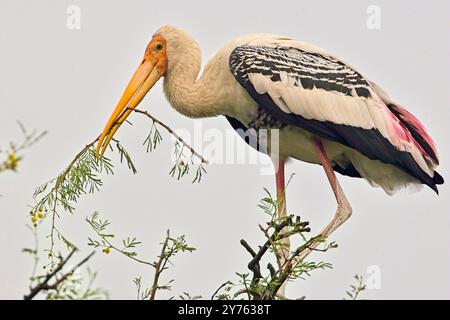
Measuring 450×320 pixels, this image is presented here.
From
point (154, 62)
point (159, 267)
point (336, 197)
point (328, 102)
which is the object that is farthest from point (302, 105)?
point (159, 267)

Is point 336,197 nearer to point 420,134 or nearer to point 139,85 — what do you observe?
point 420,134

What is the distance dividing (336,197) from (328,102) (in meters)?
0.82

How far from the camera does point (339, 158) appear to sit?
7.90m

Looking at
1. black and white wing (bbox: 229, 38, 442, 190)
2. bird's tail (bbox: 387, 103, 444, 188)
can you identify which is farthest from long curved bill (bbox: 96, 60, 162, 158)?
bird's tail (bbox: 387, 103, 444, 188)

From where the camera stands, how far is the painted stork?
287 inches

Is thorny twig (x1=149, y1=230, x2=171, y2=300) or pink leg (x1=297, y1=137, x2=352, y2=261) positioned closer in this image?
thorny twig (x1=149, y1=230, x2=171, y2=300)

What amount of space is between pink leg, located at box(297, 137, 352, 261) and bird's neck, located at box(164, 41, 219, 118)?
851 mm

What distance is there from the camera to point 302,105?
23.8ft

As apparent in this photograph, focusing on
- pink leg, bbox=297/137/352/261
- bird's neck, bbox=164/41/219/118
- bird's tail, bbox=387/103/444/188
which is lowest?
pink leg, bbox=297/137/352/261

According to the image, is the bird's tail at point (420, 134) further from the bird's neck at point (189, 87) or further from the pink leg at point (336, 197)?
the bird's neck at point (189, 87)

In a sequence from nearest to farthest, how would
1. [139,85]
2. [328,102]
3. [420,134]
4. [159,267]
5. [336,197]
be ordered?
[159,267] < [328,102] < [420,134] < [336,197] < [139,85]

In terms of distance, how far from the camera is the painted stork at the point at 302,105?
7.29 m

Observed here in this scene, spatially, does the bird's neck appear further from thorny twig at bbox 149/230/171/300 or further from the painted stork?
thorny twig at bbox 149/230/171/300
